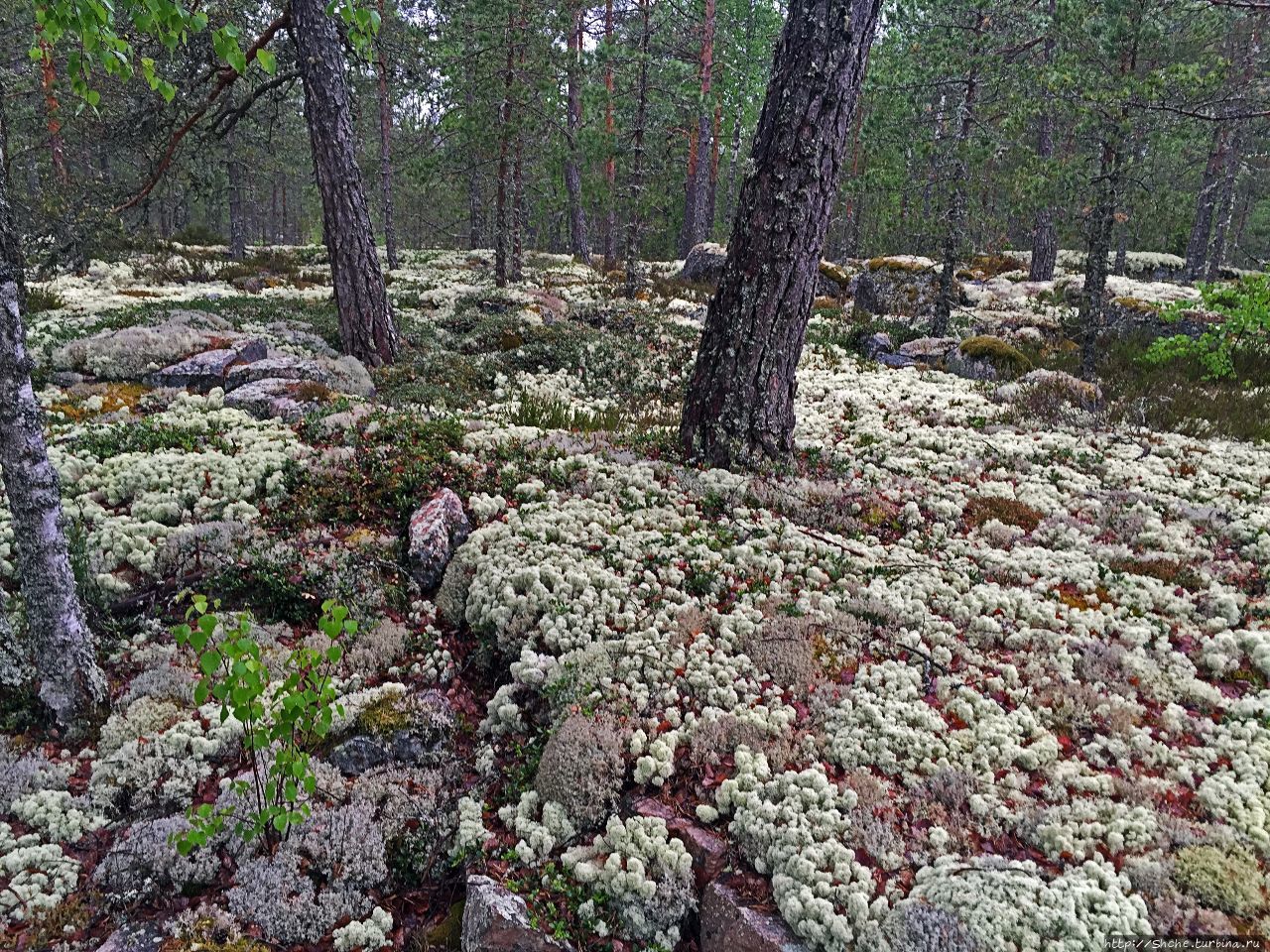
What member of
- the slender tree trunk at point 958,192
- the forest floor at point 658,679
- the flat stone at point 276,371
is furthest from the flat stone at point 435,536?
the slender tree trunk at point 958,192

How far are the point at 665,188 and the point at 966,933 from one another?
97.2 feet

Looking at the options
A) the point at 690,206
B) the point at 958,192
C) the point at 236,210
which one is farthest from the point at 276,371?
the point at 690,206

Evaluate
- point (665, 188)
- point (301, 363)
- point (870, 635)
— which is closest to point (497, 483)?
point (870, 635)

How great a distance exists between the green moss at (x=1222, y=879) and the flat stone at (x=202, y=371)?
10.9m

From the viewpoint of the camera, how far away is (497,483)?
697cm

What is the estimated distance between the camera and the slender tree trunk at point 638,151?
1742cm

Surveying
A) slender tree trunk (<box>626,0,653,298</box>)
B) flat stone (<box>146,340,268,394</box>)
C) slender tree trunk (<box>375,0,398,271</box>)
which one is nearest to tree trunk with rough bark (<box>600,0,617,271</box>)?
slender tree trunk (<box>626,0,653,298</box>)

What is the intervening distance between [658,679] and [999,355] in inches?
482

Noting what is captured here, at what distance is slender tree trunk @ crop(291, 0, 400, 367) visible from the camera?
10.2 metres

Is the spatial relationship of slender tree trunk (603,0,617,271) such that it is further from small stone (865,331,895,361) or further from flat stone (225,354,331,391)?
flat stone (225,354,331,391)

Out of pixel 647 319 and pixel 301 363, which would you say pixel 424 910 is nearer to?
pixel 301 363

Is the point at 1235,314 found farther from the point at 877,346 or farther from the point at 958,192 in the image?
the point at 958,192

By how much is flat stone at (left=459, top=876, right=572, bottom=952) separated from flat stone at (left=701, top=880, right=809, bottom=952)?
26.8 inches

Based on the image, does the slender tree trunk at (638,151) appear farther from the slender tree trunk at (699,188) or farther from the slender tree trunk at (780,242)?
the slender tree trunk at (780,242)
